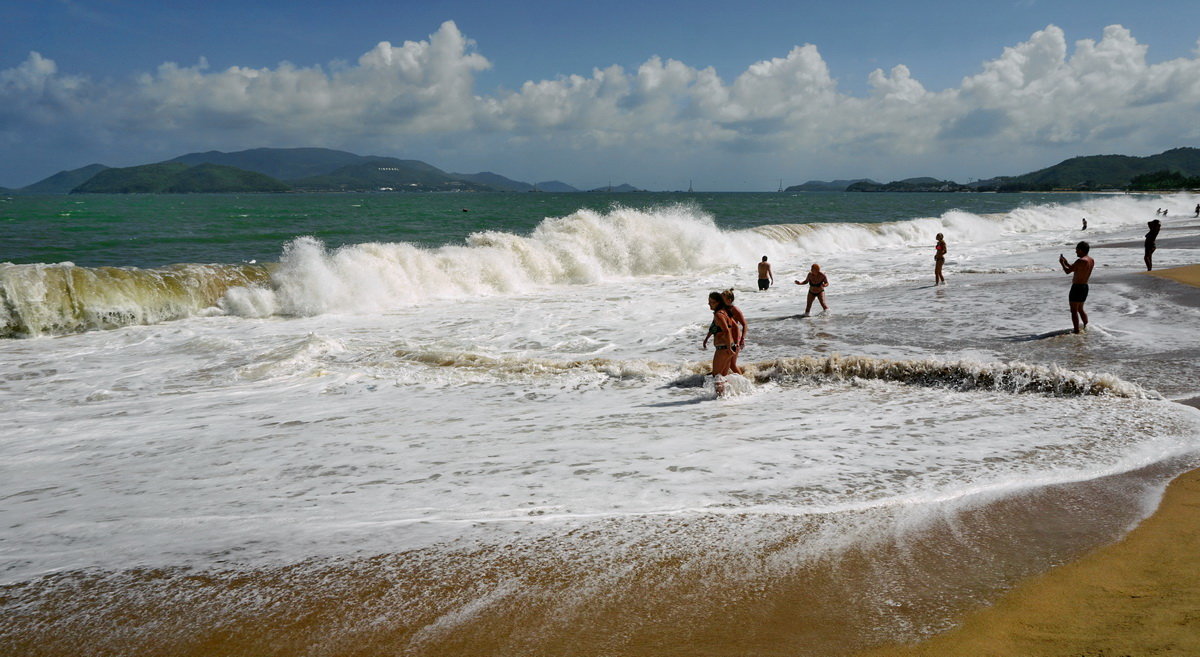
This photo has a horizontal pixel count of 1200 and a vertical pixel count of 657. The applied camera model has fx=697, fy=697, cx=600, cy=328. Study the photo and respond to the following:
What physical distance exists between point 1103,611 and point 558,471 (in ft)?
13.2

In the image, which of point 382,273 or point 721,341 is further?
point 382,273

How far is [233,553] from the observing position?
191 inches

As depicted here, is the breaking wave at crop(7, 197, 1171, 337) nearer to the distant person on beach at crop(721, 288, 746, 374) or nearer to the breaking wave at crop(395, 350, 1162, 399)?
the breaking wave at crop(395, 350, 1162, 399)

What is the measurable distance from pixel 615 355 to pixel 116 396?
24.4 feet

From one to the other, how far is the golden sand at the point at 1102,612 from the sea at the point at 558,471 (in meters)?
0.15

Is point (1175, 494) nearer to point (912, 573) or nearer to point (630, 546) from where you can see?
point (912, 573)

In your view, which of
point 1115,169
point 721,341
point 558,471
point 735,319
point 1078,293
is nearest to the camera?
point 558,471

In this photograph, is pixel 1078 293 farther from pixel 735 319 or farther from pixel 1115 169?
pixel 1115 169

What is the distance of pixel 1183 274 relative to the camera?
18828mm

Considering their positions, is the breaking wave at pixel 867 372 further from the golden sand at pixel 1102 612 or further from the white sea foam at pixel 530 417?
the golden sand at pixel 1102 612

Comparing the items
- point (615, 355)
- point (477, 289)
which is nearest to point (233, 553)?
point (615, 355)

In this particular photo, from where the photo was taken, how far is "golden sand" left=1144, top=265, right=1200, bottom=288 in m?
17.6

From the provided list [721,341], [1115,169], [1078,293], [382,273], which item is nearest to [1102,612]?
[721,341]

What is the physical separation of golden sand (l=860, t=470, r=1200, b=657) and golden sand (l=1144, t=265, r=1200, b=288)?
55.2ft
